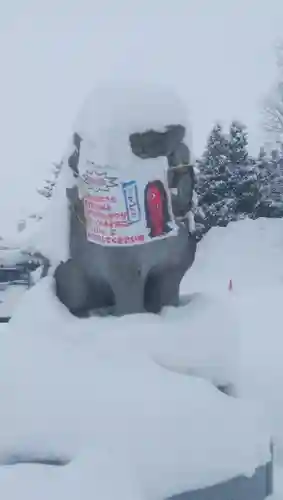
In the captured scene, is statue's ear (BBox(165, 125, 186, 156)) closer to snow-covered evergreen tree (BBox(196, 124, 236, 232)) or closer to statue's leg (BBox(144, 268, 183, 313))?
statue's leg (BBox(144, 268, 183, 313))

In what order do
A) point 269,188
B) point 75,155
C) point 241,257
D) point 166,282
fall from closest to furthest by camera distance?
point 75,155 < point 166,282 < point 241,257 < point 269,188

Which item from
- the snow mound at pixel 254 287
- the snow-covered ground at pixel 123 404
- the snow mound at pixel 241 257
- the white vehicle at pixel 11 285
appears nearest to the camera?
the snow-covered ground at pixel 123 404

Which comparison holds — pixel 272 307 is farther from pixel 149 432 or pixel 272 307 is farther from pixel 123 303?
pixel 149 432

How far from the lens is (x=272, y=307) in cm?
1361

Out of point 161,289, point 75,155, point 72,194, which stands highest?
point 75,155

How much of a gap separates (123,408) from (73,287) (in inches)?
57.7

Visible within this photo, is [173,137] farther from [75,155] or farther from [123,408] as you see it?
[123,408]

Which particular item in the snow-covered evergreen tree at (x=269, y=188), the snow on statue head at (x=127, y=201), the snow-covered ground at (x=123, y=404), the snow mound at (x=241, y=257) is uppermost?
the snow on statue head at (x=127, y=201)

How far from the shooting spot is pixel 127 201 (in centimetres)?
585

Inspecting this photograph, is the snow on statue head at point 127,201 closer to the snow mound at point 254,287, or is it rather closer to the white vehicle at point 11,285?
the snow mound at point 254,287

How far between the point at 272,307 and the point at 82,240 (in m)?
8.02

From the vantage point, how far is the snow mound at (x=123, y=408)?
189 inches

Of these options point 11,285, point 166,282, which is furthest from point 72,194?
point 11,285

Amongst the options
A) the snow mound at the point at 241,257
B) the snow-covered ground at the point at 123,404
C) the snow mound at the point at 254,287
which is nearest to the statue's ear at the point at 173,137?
the snow-covered ground at the point at 123,404
